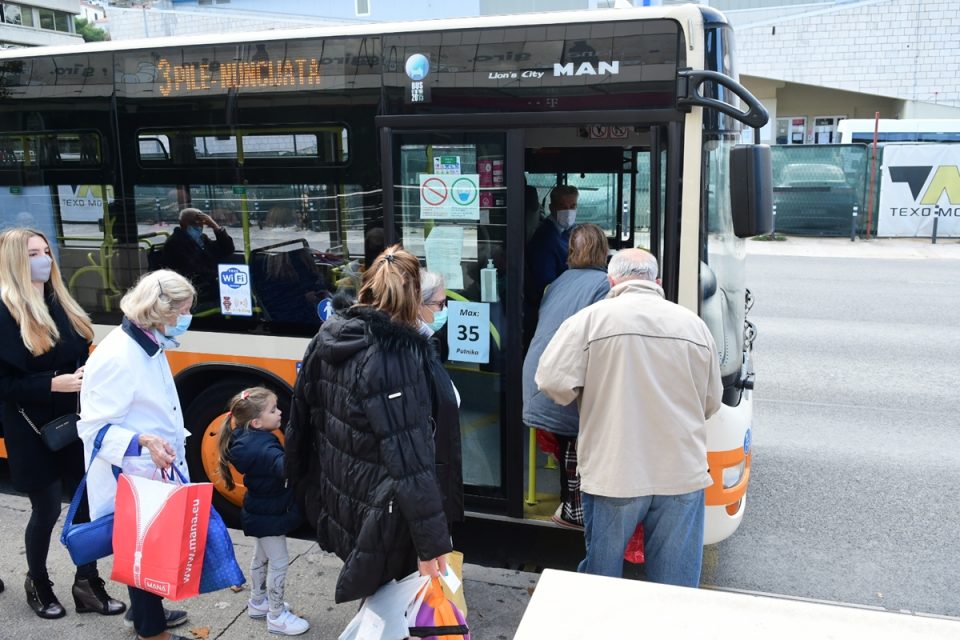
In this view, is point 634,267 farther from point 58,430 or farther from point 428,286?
point 58,430

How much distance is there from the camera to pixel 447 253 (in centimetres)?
480

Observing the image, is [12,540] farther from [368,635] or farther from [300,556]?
[368,635]

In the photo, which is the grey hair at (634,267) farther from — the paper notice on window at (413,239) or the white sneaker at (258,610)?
the white sneaker at (258,610)

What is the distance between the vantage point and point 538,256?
18.7ft

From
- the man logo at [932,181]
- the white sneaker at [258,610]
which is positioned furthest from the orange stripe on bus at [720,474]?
the man logo at [932,181]

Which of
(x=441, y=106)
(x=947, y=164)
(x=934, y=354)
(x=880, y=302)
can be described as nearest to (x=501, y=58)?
(x=441, y=106)

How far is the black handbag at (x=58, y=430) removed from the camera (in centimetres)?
406

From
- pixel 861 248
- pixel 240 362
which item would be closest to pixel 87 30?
pixel 861 248

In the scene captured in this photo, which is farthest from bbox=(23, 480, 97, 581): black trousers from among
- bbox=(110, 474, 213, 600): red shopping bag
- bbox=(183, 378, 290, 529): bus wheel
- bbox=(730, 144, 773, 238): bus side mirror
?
bbox=(730, 144, 773, 238): bus side mirror

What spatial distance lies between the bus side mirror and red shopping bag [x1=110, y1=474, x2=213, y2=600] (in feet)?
8.79

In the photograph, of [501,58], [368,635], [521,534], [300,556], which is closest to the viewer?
[368,635]

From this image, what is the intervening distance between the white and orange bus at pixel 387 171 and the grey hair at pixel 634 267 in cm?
65

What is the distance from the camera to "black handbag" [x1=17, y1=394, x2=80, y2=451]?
13.3 feet

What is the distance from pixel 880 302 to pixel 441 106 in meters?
10.6
